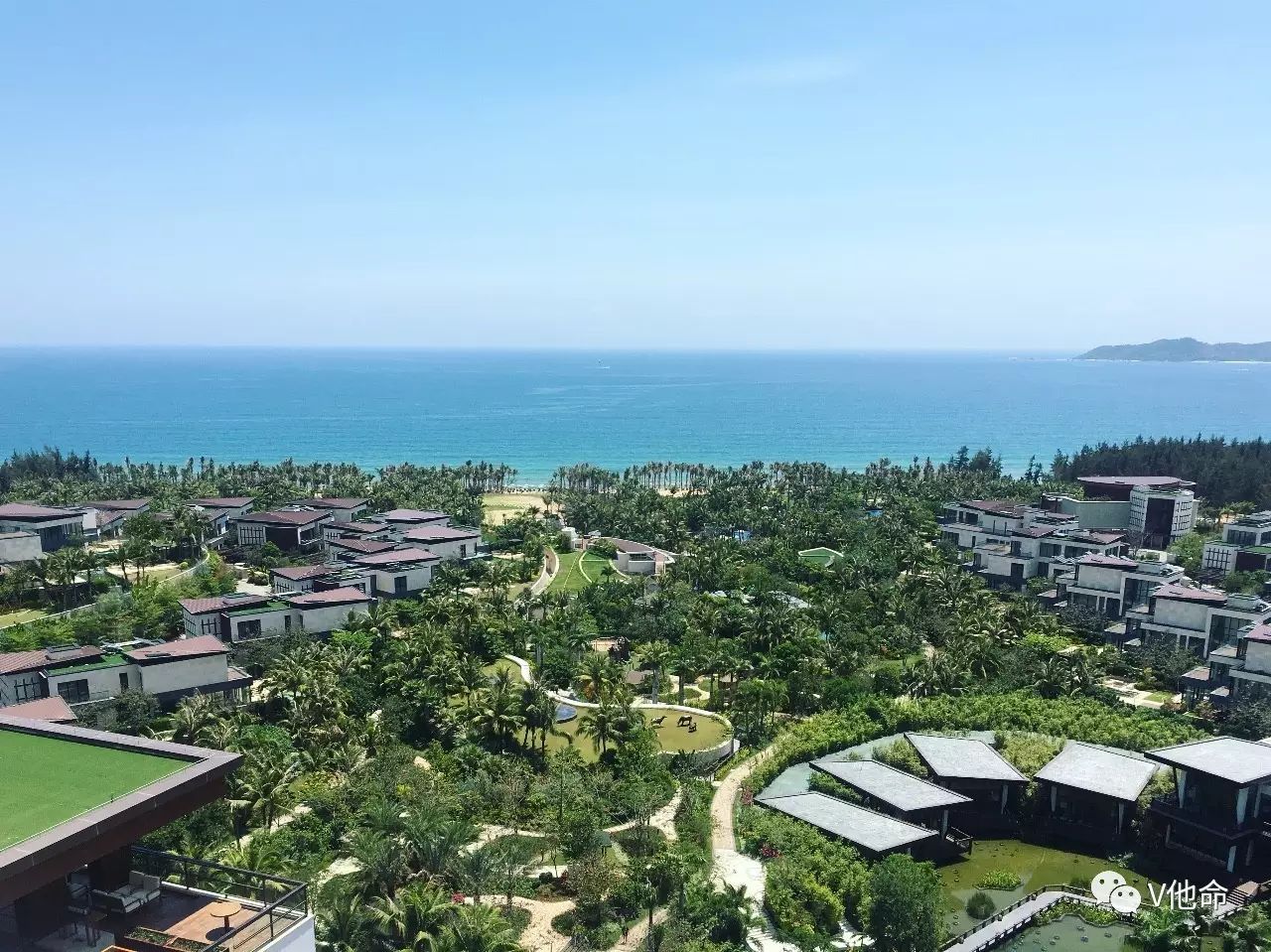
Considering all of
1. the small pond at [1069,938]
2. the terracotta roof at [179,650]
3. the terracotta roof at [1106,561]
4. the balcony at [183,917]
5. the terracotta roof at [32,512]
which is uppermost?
the balcony at [183,917]

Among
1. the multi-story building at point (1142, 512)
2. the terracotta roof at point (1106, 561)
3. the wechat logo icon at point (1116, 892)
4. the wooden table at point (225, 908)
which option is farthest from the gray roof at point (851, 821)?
the multi-story building at point (1142, 512)

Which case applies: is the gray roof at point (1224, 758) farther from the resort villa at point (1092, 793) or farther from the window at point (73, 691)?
the window at point (73, 691)

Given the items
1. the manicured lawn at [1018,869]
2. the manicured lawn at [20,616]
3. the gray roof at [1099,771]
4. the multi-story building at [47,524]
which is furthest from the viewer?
the multi-story building at [47,524]

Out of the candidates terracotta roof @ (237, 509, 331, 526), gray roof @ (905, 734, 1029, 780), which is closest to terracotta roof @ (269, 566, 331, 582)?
terracotta roof @ (237, 509, 331, 526)

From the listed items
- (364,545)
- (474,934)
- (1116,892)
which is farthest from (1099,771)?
(364,545)

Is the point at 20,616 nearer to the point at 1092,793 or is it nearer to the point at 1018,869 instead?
the point at 1018,869

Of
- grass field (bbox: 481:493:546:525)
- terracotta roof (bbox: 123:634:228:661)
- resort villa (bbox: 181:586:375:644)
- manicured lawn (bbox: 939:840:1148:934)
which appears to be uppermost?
terracotta roof (bbox: 123:634:228:661)

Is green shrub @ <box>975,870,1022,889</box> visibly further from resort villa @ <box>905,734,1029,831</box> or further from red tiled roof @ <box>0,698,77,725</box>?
red tiled roof @ <box>0,698,77,725</box>
